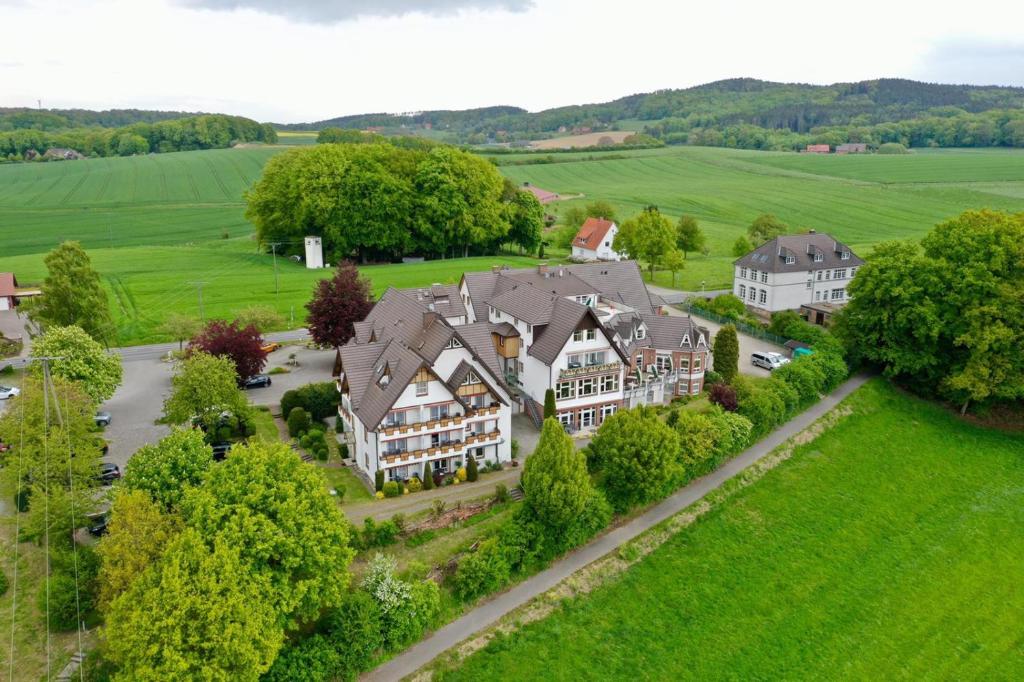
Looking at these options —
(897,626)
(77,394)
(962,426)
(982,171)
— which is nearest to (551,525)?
(897,626)

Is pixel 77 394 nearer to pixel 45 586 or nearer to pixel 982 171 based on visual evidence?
pixel 45 586

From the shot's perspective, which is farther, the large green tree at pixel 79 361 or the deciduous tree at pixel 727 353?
the deciduous tree at pixel 727 353

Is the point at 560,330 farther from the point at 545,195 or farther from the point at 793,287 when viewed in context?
the point at 545,195

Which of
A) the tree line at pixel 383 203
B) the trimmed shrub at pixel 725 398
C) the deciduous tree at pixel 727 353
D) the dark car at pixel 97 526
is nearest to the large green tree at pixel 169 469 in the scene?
the dark car at pixel 97 526

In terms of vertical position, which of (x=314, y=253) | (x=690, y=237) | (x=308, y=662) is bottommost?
(x=308, y=662)

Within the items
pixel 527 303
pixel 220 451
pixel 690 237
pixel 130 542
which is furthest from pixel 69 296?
pixel 690 237

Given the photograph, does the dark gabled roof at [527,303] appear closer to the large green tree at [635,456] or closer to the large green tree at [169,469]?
the large green tree at [635,456]
